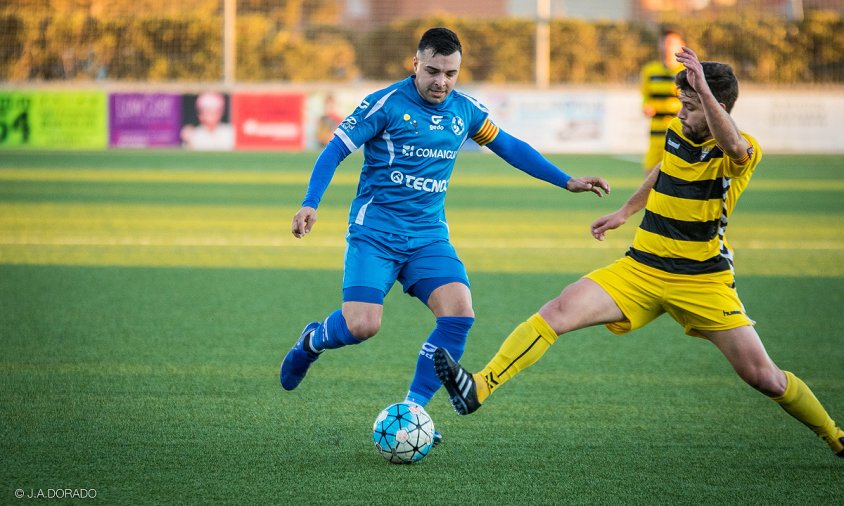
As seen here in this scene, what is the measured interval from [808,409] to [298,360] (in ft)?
7.84

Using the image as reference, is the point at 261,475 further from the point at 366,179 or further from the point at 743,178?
the point at 743,178

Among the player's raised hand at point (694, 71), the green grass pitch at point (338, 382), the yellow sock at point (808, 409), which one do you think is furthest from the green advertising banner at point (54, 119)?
the yellow sock at point (808, 409)

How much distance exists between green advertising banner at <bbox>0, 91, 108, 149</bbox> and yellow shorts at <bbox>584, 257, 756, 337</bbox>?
68.1ft

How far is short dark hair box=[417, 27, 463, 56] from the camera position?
15.9 feet

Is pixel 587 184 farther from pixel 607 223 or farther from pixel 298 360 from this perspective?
pixel 298 360

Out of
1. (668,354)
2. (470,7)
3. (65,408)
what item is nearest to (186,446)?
(65,408)

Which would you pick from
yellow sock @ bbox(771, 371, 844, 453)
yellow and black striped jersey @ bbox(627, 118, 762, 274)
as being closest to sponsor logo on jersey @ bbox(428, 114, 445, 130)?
yellow and black striped jersey @ bbox(627, 118, 762, 274)

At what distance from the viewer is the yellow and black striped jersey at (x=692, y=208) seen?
4.57 metres

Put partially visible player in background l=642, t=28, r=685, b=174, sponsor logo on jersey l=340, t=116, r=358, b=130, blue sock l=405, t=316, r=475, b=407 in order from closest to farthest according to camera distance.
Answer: blue sock l=405, t=316, r=475, b=407
sponsor logo on jersey l=340, t=116, r=358, b=130
partially visible player in background l=642, t=28, r=685, b=174

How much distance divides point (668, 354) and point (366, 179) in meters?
2.62

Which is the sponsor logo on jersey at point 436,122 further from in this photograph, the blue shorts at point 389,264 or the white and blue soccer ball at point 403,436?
the white and blue soccer ball at point 403,436

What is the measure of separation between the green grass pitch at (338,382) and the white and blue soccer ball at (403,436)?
7cm

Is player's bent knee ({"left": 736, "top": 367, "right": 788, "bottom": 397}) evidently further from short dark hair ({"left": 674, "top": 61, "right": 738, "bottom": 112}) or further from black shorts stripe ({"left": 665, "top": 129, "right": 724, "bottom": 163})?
short dark hair ({"left": 674, "top": 61, "right": 738, "bottom": 112})

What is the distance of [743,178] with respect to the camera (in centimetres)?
461
